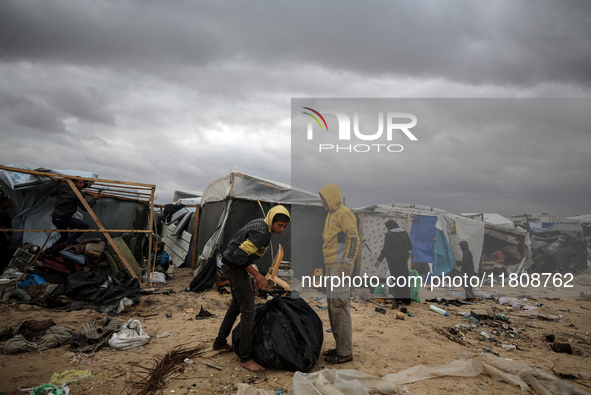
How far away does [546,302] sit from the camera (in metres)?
8.63

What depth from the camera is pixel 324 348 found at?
401 cm

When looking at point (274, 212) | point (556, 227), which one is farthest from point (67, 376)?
point (556, 227)

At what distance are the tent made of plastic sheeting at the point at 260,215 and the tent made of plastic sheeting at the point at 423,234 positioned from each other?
1.68 metres

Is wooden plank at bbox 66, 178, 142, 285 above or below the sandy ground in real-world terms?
above

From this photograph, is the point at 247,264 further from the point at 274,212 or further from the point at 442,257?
the point at 442,257

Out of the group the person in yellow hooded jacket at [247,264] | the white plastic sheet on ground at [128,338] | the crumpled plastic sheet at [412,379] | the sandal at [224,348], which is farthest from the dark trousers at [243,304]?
the white plastic sheet on ground at [128,338]

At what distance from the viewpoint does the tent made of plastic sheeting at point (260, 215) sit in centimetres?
839

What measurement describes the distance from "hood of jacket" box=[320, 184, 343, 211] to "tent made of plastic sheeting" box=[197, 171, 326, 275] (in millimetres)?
4060

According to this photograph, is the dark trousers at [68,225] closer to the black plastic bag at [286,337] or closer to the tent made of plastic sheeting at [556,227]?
the black plastic bag at [286,337]

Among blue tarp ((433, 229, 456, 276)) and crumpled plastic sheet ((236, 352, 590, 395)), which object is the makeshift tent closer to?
blue tarp ((433, 229, 456, 276))

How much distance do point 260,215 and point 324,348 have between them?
5.15 metres

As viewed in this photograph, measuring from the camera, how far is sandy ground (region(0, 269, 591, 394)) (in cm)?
303

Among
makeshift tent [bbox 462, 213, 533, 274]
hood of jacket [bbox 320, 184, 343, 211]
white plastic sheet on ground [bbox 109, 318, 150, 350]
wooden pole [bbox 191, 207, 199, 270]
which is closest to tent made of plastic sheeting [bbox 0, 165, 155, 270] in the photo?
wooden pole [bbox 191, 207, 199, 270]

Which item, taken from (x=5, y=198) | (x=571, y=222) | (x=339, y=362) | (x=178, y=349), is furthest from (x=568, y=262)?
(x=5, y=198)
